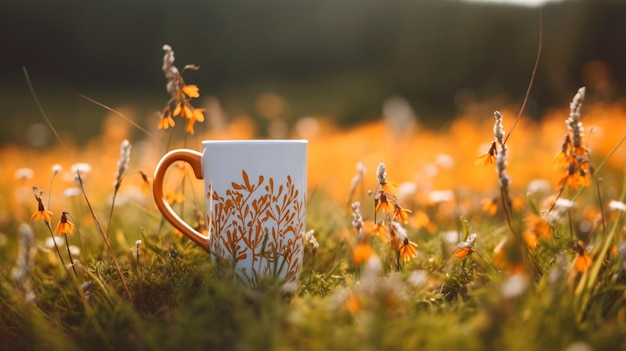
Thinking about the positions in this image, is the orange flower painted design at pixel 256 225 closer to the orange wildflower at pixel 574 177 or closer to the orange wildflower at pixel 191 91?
the orange wildflower at pixel 191 91

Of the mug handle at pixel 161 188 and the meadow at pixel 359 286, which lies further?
the mug handle at pixel 161 188

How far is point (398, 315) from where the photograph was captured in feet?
5.12

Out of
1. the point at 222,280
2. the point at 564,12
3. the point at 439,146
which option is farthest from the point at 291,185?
the point at 564,12

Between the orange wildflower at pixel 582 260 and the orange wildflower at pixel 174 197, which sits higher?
the orange wildflower at pixel 174 197

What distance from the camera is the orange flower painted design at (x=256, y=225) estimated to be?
1.82m

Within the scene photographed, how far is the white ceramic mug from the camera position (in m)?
1.81

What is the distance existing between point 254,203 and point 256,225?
7 centimetres

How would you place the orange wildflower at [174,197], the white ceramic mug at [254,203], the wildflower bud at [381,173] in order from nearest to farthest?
the wildflower bud at [381,173] < the white ceramic mug at [254,203] < the orange wildflower at [174,197]

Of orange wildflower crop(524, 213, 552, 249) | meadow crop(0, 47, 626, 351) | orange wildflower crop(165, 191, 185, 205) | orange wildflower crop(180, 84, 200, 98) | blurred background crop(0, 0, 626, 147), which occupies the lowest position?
meadow crop(0, 47, 626, 351)

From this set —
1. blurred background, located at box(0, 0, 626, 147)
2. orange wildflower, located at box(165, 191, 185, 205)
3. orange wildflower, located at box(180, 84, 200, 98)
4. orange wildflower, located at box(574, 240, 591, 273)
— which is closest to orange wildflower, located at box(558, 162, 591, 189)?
orange wildflower, located at box(574, 240, 591, 273)

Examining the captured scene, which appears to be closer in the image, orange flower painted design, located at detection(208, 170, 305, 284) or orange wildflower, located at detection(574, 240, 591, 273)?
orange wildflower, located at detection(574, 240, 591, 273)

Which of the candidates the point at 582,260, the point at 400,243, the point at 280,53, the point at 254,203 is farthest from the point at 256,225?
the point at 280,53

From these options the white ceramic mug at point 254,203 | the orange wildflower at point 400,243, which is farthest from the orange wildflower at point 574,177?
the white ceramic mug at point 254,203

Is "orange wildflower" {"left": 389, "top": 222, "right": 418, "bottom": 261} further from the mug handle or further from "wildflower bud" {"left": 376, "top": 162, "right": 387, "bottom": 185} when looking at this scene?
the mug handle
